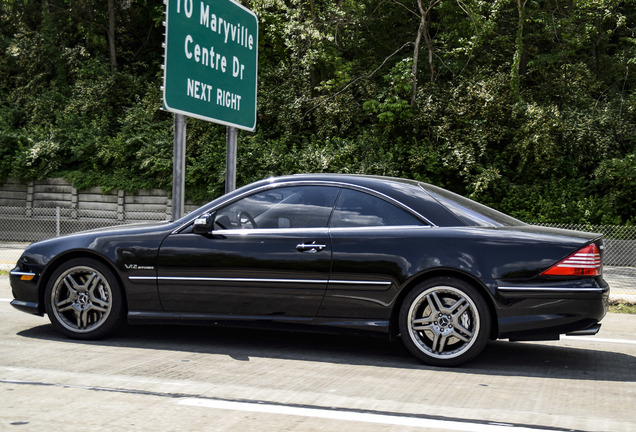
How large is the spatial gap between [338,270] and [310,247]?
29 cm

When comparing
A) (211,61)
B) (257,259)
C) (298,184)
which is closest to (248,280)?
(257,259)

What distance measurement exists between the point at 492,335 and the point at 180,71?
209 inches

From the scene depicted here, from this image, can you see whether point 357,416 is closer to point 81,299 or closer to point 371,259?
point 371,259

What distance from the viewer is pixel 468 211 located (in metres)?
5.70

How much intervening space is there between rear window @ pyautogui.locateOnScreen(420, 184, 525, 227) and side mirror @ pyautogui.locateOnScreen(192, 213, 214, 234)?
1.79m

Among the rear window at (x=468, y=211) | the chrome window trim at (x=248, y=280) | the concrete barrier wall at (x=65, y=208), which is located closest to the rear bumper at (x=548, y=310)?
the rear window at (x=468, y=211)

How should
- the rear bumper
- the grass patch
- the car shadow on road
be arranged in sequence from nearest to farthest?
the rear bumper
the car shadow on road
the grass patch

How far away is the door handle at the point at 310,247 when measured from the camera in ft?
18.3

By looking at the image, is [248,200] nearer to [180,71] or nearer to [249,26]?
[180,71]

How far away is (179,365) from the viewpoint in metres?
5.26

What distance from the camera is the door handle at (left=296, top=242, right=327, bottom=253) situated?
220 inches

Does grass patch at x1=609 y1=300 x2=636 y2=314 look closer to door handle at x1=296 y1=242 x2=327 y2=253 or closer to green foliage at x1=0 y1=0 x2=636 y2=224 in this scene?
door handle at x1=296 y1=242 x2=327 y2=253

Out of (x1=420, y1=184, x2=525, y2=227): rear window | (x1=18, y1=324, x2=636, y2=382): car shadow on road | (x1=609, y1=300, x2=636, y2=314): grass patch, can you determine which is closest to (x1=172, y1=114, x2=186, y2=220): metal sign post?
(x1=18, y1=324, x2=636, y2=382): car shadow on road

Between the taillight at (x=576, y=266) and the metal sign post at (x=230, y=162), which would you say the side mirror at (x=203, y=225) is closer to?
the taillight at (x=576, y=266)
